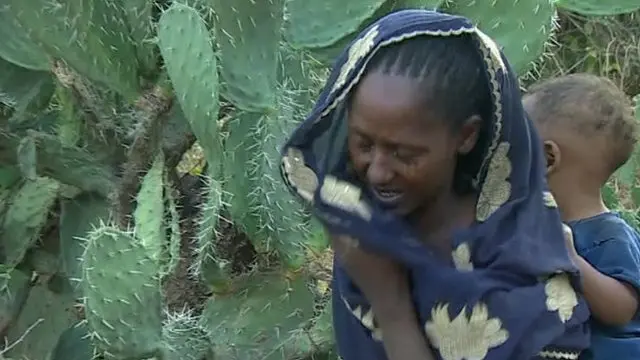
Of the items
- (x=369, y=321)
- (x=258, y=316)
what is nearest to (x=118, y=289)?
(x=258, y=316)

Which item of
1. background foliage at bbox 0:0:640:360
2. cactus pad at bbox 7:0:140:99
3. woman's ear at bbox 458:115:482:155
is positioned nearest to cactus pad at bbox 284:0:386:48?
background foliage at bbox 0:0:640:360

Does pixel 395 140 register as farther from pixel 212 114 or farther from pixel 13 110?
pixel 13 110

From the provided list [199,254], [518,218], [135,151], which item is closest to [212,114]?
Answer: [199,254]

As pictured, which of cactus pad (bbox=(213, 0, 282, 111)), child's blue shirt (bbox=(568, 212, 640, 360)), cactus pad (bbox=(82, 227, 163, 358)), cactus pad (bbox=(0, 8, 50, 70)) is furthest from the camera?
cactus pad (bbox=(0, 8, 50, 70))

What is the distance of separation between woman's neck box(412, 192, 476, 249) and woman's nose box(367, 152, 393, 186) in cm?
10

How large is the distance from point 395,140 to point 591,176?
0.51 metres

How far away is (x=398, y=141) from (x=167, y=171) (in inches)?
57.7

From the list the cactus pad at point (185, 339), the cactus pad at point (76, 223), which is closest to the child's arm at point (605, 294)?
the cactus pad at point (185, 339)

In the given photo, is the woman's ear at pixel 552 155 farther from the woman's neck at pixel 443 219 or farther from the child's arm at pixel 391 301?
the child's arm at pixel 391 301

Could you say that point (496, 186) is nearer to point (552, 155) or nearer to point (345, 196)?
point (345, 196)

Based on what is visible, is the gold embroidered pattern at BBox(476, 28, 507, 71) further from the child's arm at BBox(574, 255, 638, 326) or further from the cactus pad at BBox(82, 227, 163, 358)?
the cactus pad at BBox(82, 227, 163, 358)

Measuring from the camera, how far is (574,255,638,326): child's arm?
4.96ft

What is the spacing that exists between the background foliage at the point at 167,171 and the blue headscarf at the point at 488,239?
853 millimetres

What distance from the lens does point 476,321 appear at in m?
1.37
